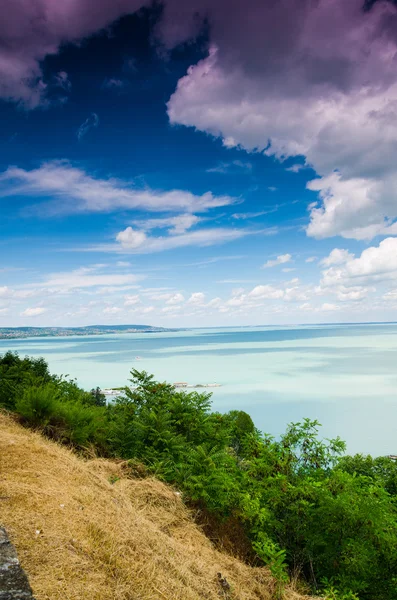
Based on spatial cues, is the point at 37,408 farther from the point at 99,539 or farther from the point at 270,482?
the point at 270,482

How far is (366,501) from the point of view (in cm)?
663

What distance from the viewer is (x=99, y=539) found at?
4578 millimetres

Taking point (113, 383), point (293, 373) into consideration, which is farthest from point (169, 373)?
point (293, 373)

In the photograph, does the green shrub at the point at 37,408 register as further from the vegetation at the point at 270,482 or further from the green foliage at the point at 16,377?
the green foliage at the point at 16,377

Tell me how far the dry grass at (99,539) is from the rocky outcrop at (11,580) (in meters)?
0.55

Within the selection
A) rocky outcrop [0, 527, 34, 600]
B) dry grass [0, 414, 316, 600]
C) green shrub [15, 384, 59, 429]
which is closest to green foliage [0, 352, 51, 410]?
green shrub [15, 384, 59, 429]

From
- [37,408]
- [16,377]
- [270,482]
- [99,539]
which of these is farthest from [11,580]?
[16,377]

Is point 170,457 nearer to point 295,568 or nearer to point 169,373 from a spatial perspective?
point 295,568

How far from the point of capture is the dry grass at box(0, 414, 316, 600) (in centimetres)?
378

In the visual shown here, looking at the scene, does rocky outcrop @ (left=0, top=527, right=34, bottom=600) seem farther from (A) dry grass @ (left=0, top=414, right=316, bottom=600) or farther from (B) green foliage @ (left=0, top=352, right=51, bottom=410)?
(B) green foliage @ (left=0, top=352, right=51, bottom=410)

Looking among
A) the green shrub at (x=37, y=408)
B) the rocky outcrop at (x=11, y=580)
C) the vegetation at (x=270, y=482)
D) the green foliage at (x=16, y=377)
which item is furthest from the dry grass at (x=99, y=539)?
the green foliage at (x=16, y=377)

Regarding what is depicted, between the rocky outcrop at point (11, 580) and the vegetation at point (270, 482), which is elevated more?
the rocky outcrop at point (11, 580)

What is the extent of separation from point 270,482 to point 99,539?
4.50m

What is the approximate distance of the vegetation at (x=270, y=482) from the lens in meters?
6.56
